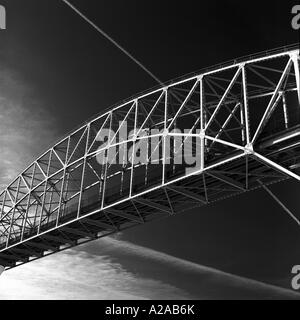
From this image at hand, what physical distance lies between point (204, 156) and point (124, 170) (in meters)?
13.7

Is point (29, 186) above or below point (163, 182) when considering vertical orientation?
above

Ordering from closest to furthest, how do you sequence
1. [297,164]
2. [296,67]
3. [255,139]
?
1. [296,67]
2. [255,139]
3. [297,164]

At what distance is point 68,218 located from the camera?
2079 inches

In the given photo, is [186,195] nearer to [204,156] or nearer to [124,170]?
[204,156]

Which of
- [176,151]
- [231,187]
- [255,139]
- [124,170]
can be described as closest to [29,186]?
[124,170]

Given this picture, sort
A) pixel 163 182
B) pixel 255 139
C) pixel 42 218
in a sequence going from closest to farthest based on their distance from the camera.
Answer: pixel 255 139 < pixel 163 182 < pixel 42 218

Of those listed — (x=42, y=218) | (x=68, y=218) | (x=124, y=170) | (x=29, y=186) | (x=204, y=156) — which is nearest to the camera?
(x=204, y=156)

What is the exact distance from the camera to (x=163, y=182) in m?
38.6

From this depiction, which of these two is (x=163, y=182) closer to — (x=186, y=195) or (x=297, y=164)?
(x=186, y=195)

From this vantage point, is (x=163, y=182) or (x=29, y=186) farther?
(x=29, y=186)

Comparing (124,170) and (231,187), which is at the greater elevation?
(124,170)

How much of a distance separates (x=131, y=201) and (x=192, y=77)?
14335 millimetres

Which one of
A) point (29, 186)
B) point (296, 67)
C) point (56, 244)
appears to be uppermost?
point (29, 186)

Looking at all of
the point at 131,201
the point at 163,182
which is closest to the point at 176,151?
the point at 163,182
